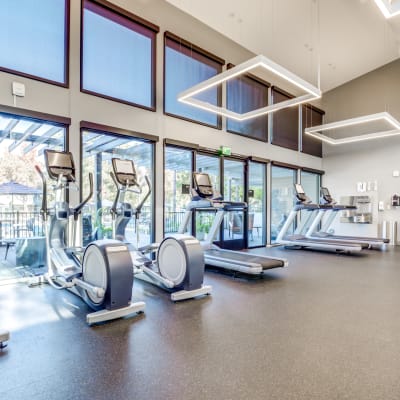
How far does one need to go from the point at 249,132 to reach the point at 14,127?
17.9 feet

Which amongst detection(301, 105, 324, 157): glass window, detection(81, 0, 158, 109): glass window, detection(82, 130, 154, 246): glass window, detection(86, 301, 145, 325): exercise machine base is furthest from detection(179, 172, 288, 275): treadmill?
detection(301, 105, 324, 157): glass window

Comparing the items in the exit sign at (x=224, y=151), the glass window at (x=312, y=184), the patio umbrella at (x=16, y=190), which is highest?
the exit sign at (x=224, y=151)

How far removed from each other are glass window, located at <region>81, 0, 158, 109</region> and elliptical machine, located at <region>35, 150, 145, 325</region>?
5.95 ft

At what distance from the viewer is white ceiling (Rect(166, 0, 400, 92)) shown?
637 cm

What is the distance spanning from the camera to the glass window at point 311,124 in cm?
1007

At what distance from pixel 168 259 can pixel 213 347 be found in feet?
5.53

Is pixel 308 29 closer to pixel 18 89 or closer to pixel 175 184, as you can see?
pixel 175 184

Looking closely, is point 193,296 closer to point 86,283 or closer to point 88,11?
point 86,283

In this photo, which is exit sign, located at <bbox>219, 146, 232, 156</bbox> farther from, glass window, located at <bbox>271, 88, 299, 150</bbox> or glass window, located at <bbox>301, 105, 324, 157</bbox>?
glass window, located at <bbox>301, 105, 324, 157</bbox>

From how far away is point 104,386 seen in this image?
1896 mm

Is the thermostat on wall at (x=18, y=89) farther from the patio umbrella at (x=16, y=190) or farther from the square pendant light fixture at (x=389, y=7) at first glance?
the square pendant light fixture at (x=389, y=7)

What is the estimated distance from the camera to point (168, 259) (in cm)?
398

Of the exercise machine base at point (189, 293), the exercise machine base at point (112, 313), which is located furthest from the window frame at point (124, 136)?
the exercise machine base at point (112, 313)

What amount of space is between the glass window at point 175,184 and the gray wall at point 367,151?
6.28m
